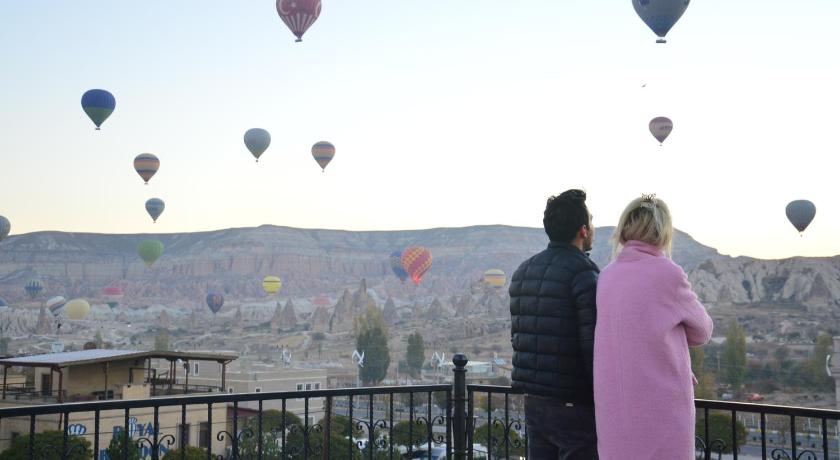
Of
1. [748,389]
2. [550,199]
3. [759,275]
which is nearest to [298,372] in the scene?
[748,389]

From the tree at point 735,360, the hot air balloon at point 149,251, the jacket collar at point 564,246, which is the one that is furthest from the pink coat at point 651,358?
the hot air balloon at point 149,251

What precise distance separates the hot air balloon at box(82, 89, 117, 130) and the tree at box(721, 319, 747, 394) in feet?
208

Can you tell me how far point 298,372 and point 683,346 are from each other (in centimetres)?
5921

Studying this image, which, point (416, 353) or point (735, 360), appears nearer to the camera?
point (735, 360)

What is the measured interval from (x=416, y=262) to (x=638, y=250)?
308 ft

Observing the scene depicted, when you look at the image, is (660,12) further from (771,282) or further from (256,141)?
(771,282)

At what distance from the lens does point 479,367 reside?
319ft

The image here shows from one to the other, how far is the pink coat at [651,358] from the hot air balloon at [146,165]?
6423cm

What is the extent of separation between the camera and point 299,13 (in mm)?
37562

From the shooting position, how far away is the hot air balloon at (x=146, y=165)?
64.0 meters

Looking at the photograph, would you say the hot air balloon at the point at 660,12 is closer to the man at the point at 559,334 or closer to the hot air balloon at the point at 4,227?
the man at the point at 559,334

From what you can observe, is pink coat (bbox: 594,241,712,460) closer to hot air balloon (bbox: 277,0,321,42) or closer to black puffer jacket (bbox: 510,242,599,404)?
black puffer jacket (bbox: 510,242,599,404)

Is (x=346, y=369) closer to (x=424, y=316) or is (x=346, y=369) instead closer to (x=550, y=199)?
(x=424, y=316)

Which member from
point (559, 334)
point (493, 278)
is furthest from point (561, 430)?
point (493, 278)
